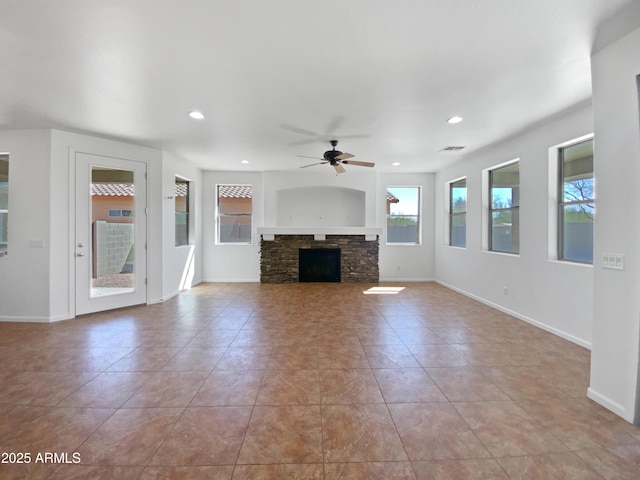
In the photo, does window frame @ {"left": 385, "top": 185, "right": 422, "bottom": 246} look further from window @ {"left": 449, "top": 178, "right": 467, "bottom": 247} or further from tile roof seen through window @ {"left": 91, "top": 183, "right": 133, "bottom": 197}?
tile roof seen through window @ {"left": 91, "top": 183, "right": 133, "bottom": 197}

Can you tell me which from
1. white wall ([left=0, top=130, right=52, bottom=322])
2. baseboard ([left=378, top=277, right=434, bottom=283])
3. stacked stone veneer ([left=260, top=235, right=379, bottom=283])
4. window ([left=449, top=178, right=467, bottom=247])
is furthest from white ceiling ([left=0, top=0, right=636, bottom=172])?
baseboard ([left=378, top=277, right=434, bottom=283])

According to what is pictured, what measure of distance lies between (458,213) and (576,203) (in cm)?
266

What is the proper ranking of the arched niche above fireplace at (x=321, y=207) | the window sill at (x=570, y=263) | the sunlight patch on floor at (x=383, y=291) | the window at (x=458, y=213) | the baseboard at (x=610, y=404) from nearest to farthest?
the baseboard at (x=610, y=404), the window sill at (x=570, y=263), the sunlight patch on floor at (x=383, y=291), the window at (x=458, y=213), the arched niche above fireplace at (x=321, y=207)

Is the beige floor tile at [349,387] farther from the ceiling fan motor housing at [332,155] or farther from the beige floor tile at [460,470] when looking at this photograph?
the ceiling fan motor housing at [332,155]

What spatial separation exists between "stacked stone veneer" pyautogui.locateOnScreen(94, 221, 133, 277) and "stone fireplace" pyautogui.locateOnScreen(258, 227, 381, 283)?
8.97 feet

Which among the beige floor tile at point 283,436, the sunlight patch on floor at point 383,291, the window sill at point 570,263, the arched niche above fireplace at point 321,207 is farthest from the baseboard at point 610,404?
the arched niche above fireplace at point 321,207

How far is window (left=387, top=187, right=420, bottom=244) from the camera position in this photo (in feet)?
23.0

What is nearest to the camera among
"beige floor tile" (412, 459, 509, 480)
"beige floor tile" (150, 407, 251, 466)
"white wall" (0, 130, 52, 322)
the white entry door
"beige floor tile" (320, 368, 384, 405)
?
"beige floor tile" (412, 459, 509, 480)

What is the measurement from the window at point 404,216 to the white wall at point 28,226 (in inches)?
245

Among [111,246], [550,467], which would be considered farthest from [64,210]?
[550,467]

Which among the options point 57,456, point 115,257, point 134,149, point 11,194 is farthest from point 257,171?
point 57,456

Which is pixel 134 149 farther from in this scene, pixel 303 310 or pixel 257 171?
pixel 303 310

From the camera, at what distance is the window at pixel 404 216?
7.00 metres

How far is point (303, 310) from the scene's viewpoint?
4.46 m
